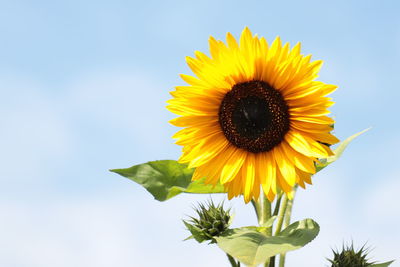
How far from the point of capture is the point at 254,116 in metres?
3.84

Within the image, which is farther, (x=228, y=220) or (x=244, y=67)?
(x=228, y=220)

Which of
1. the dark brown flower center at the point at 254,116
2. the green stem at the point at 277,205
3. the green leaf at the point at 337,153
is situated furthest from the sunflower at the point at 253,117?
the green leaf at the point at 337,153

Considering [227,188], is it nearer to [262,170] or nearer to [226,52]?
[262,170]

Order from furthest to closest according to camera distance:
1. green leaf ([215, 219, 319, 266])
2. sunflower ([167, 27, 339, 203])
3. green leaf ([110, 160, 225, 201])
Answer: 1. green leaf ([110, 160, 225, 201])
2. sunflower ([167, 27, 339, 203])
3. green leaf ([215, 219, 319, 266])

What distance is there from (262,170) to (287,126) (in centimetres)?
30

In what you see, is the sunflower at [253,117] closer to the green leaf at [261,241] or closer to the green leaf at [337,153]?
the green leaf at [261,241]

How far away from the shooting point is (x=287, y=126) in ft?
12.5

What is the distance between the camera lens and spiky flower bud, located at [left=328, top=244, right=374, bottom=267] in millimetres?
3977

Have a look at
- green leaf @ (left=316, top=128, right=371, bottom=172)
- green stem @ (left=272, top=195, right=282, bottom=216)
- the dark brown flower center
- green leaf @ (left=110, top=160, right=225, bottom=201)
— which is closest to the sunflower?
the dark brown flower center

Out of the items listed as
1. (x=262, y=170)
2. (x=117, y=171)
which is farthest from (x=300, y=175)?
(x=117, y=171)

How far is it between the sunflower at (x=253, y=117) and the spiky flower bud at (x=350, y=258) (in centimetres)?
64

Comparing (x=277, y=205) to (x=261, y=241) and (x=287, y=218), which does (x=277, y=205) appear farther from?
(x=261, y=241)

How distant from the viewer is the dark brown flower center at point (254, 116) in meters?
3.76

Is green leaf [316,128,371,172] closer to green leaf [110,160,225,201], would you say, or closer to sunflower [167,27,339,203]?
sunflower [167,27,339,203]
